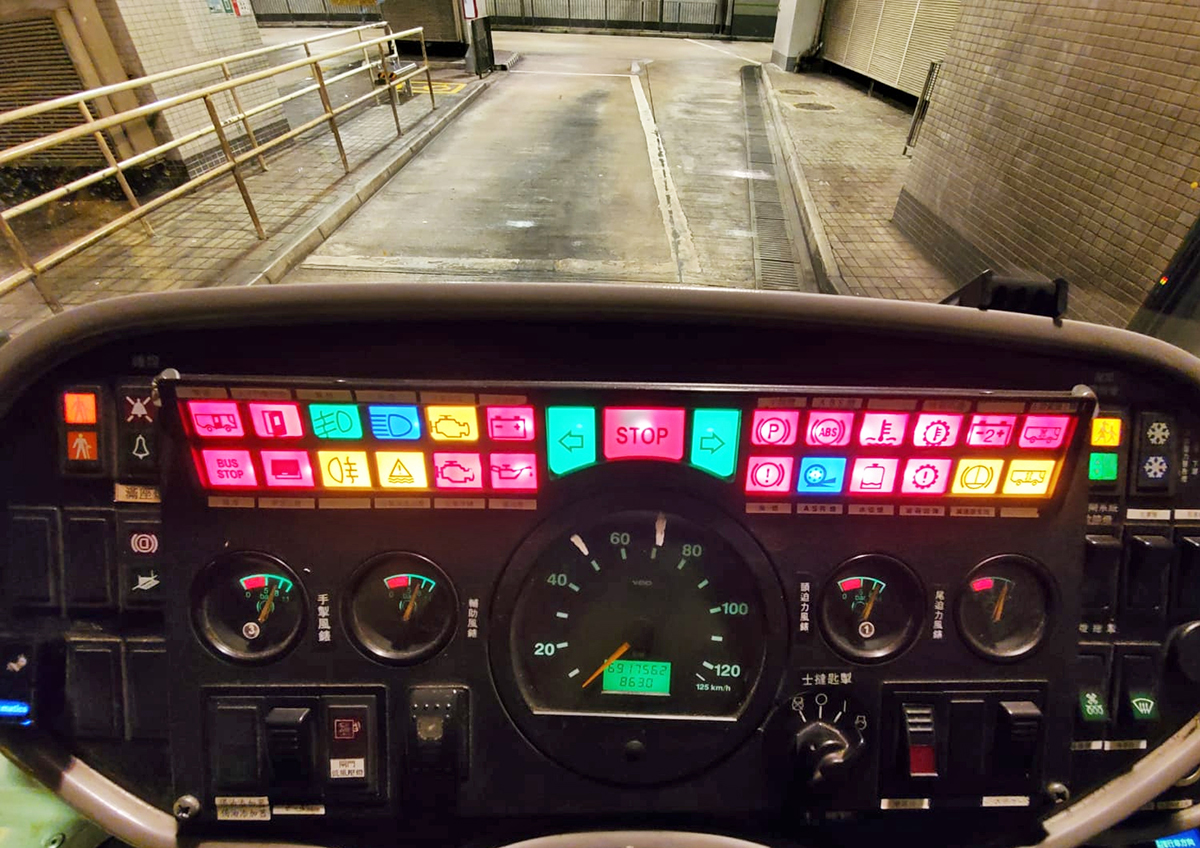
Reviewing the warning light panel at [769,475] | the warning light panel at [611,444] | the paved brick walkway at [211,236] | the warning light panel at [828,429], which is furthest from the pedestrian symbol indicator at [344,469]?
the paved brick walkway at [211,236]

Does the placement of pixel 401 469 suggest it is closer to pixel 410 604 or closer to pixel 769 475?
pixel 410 604

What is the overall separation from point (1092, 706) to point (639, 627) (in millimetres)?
957

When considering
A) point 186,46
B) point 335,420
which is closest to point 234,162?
point 186,46

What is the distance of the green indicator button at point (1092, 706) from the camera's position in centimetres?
142

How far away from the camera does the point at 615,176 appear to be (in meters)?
7.71

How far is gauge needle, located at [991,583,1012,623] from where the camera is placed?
4.67 ft

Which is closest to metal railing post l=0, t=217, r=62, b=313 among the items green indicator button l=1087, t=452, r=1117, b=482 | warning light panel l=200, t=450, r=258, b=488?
warning light panel l=200, t=450, r=258, b=488

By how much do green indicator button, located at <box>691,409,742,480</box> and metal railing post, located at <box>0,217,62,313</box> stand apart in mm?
3889

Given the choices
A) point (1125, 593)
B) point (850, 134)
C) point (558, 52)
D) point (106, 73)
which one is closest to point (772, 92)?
point (850, 134)

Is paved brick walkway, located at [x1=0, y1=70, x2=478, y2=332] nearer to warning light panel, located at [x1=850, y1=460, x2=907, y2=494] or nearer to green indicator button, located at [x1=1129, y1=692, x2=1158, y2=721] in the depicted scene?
warning light panel, located at [x1=850, y1=460, x2=907, y2=494]

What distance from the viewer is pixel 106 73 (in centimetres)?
658

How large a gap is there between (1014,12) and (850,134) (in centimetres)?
490

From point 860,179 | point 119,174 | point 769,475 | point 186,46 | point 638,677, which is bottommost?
point 860,179

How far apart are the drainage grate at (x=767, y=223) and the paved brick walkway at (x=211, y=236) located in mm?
3861
